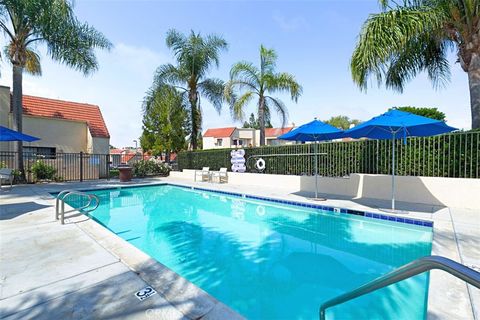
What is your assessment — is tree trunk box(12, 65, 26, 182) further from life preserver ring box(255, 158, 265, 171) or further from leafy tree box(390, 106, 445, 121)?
leafy tree box(390, 106, 445, 121)

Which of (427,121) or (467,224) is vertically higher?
(427,121)

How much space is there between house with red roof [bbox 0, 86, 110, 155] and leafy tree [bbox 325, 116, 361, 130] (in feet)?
162

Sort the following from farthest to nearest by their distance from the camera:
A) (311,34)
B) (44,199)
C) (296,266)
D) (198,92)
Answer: (198,92)
(311,34)
(44,199)
(296,266)

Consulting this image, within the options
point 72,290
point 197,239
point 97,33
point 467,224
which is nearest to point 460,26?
point 467,224

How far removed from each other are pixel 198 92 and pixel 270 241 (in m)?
14.7

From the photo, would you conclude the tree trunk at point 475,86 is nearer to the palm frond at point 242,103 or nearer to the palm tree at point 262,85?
the palm tree at point 262,85

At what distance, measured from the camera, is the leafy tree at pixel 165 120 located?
58.2 feet

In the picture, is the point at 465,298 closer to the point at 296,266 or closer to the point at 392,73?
the point at 296,266

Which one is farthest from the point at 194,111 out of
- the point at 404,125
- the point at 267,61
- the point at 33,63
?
the point at 404,125

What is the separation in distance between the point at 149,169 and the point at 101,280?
17.1 m

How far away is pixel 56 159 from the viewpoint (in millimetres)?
16016

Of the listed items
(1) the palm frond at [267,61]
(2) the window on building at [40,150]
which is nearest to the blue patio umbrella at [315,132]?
(1) the palm frond at [267,61]

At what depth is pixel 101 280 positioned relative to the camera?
3119 millimetres

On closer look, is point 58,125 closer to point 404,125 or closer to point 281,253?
point 281,253
